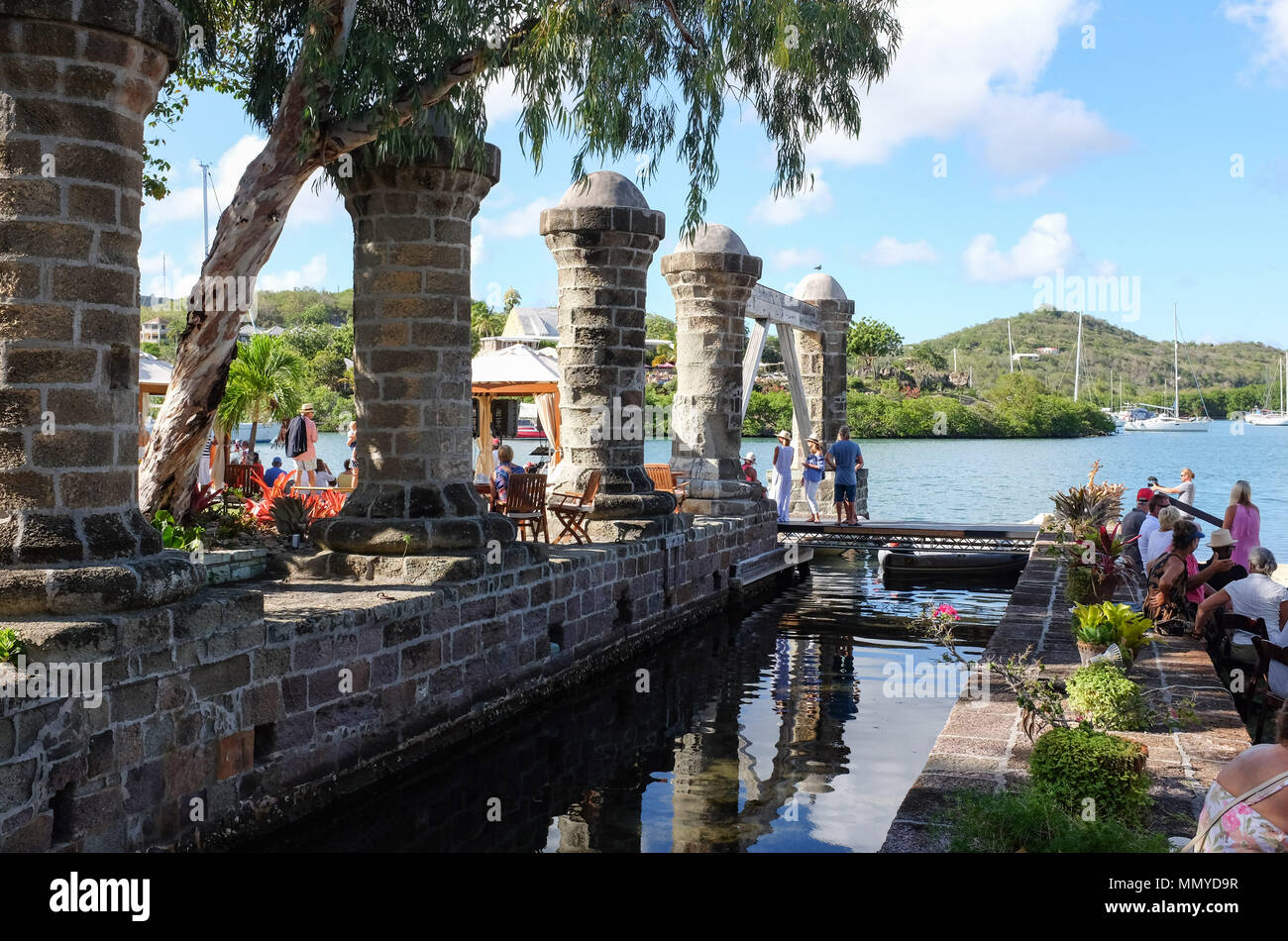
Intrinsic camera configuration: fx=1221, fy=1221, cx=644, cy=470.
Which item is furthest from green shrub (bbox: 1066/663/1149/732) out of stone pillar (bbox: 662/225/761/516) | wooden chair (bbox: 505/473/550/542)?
stone pillar (bbox: 662/225/761/516)

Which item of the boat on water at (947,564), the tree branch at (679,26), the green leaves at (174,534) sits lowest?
the boat on water at (947,564)

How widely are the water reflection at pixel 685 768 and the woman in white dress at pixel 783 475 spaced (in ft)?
22.0

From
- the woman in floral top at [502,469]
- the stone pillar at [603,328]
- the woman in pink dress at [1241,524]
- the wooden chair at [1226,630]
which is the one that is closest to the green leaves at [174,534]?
the stone pillar at [603,328]


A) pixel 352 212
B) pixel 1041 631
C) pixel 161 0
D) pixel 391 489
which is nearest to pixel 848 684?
pixel 1041 631

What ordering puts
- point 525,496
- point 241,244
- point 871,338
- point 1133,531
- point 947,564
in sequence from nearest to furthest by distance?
1. point 241,244
2. point 525,496
3. point 1133,531
4. point 947,564
5. point 871,338

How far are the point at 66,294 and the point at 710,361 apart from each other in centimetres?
1056

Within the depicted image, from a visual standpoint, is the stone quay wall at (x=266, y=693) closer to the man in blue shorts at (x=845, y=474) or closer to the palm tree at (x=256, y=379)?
the man in blue shorts at (x=845, y=474)

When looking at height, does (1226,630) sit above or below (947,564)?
above

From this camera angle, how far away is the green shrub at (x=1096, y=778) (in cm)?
488

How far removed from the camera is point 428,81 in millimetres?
8164

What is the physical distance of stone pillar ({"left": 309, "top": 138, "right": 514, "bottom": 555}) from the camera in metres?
8.41

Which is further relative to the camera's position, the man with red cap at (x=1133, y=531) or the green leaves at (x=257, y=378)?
the green leaves at (x=257, y=378)

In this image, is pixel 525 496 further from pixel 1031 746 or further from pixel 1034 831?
pixel 1034 831

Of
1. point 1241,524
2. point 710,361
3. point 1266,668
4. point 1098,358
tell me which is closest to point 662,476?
point 710,361
